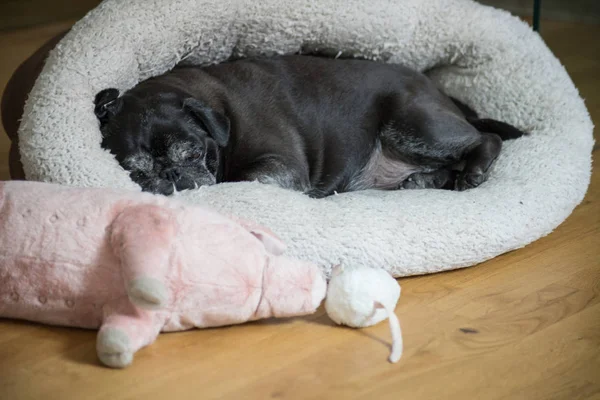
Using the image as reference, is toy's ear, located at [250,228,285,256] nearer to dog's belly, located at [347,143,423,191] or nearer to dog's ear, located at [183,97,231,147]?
dog's ear, located at [183,97,231,147]

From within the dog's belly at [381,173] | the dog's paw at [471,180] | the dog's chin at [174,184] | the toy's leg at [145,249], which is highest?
the toy's leg at [145,249]

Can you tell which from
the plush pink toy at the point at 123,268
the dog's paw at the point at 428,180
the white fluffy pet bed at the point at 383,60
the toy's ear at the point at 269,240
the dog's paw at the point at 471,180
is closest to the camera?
the plush pink toy at the point at 123,268

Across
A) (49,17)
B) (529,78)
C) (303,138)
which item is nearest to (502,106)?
(529,78)

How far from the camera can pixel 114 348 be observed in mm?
1736

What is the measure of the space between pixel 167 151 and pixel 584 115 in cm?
158

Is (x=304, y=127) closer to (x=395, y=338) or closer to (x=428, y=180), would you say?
(x=428, y=180)

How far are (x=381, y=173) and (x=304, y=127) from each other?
370 millimetres

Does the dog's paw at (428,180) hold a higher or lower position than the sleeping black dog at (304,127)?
lower

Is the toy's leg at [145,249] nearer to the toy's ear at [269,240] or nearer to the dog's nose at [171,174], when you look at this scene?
the toy's ear at [269,240]

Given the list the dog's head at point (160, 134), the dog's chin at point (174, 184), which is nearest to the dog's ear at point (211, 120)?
the dog's head at point (160, 134)

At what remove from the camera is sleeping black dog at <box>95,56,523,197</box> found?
2594 millimetres

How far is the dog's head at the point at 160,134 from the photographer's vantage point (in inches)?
100

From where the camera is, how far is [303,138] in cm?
288

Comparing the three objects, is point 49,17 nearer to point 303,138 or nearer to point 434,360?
point 303,138
